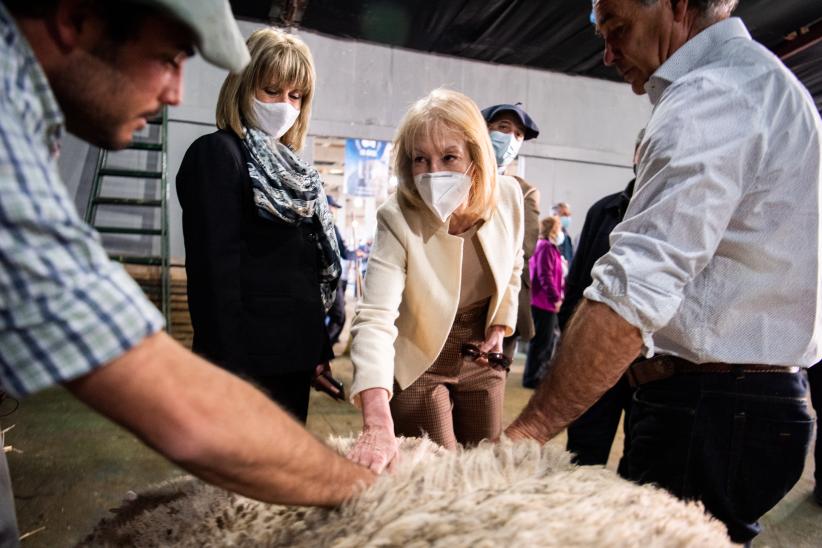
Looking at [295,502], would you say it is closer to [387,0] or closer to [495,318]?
[495,318]

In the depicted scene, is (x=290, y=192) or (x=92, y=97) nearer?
(x=92, y=97)

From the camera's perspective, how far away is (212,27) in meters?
0.61

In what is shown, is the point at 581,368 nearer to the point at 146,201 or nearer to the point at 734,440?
the point at 734,440

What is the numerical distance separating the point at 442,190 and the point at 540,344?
401 cm

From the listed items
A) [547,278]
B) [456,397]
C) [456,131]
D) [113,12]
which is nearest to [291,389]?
[456,397]

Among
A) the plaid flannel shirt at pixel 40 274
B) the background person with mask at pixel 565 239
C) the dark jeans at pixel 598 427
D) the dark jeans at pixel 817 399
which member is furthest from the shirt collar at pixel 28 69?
the background person with mask at pixel 565 239

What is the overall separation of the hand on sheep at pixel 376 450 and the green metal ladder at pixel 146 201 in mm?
4963

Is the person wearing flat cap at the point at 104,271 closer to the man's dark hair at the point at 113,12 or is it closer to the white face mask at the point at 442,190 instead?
the man's dark hair at the point at 113,12

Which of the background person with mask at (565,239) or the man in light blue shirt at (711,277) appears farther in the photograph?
the background person with mask at (565,239)

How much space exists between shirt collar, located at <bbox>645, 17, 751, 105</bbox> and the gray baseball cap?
91 centimetres

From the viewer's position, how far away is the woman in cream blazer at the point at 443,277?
1.58m

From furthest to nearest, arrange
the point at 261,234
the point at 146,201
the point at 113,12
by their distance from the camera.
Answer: the point at 146,201 < the point at 261,234 < the point at 113,12

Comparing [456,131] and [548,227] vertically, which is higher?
[456,131]

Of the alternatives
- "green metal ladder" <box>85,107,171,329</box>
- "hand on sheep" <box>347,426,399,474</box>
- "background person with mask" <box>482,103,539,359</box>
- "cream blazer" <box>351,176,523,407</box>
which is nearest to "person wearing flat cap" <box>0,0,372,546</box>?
"hand on sheep" <box>347,426,399,474</box>
